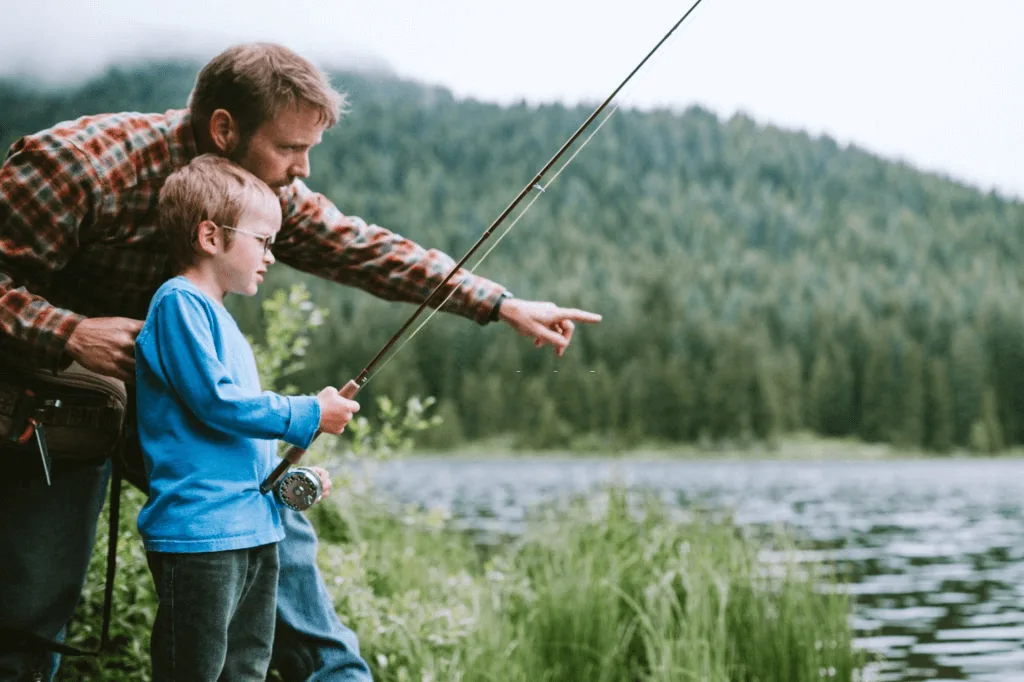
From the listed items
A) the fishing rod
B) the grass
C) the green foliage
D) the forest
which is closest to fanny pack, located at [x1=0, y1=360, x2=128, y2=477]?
the fishing rod

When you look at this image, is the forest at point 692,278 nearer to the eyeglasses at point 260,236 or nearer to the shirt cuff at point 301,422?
the eyeglasses at point 260,236

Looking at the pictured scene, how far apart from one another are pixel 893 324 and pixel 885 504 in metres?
48.9

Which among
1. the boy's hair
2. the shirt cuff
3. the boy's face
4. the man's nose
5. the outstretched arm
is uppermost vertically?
the man's nose

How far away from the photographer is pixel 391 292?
2.30 m

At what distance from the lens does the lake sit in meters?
7.15

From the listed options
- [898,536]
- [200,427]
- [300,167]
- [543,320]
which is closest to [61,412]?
[200,427]

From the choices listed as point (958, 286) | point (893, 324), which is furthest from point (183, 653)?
point (958, 286)

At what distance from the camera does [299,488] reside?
1.79 m

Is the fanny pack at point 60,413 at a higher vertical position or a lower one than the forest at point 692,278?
lower

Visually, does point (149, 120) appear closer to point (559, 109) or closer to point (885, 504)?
point (885, 504)

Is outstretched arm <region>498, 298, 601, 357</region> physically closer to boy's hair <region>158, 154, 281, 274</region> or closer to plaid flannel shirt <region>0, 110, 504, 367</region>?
plaid flannel shirt <region>0, 110, 504, 367</region>

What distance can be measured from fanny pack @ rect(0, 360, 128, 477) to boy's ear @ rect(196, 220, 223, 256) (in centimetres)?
35

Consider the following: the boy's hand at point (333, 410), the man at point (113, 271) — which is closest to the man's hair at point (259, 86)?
the man at point (113, 271)

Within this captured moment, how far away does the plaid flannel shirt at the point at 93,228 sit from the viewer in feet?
6.02
